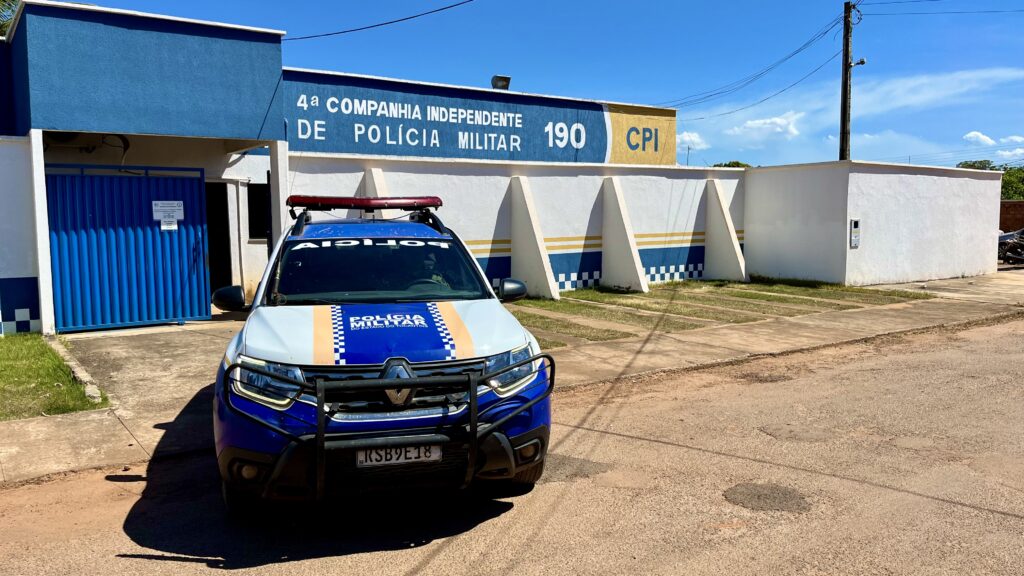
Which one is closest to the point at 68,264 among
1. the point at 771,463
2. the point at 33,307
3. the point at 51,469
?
the point at 33,307

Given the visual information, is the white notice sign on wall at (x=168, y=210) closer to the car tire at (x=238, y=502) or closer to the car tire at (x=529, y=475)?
the car tire at (x=238, y=502)

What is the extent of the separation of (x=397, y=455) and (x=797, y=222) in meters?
16.2

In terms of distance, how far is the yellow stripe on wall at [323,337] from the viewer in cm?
395

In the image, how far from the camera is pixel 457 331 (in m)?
4.32

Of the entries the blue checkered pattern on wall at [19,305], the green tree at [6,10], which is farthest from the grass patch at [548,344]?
the green tree at [6,10]

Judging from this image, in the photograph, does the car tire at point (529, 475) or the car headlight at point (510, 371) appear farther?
the car tire at point (529, 475)

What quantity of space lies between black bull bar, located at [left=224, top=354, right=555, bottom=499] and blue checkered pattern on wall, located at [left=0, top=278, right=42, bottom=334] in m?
7.70

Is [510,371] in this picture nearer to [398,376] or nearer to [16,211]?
[398,376]

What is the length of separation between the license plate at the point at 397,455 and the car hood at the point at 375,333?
0.47m

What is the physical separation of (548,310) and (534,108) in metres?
9.03

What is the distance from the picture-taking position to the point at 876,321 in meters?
12.1

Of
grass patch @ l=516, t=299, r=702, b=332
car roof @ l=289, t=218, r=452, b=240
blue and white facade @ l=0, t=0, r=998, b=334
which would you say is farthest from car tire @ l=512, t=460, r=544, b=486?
blue and white facade @ l=0, t=0, r=998, b=334

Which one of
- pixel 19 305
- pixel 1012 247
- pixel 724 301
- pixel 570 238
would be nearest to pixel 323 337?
pixel 19 305

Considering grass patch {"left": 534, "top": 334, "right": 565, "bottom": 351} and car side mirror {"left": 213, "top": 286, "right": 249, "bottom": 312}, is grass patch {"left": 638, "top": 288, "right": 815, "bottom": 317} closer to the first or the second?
grass patch {"left": 534, "top": 334, "right": 565, "bottom": 351}
